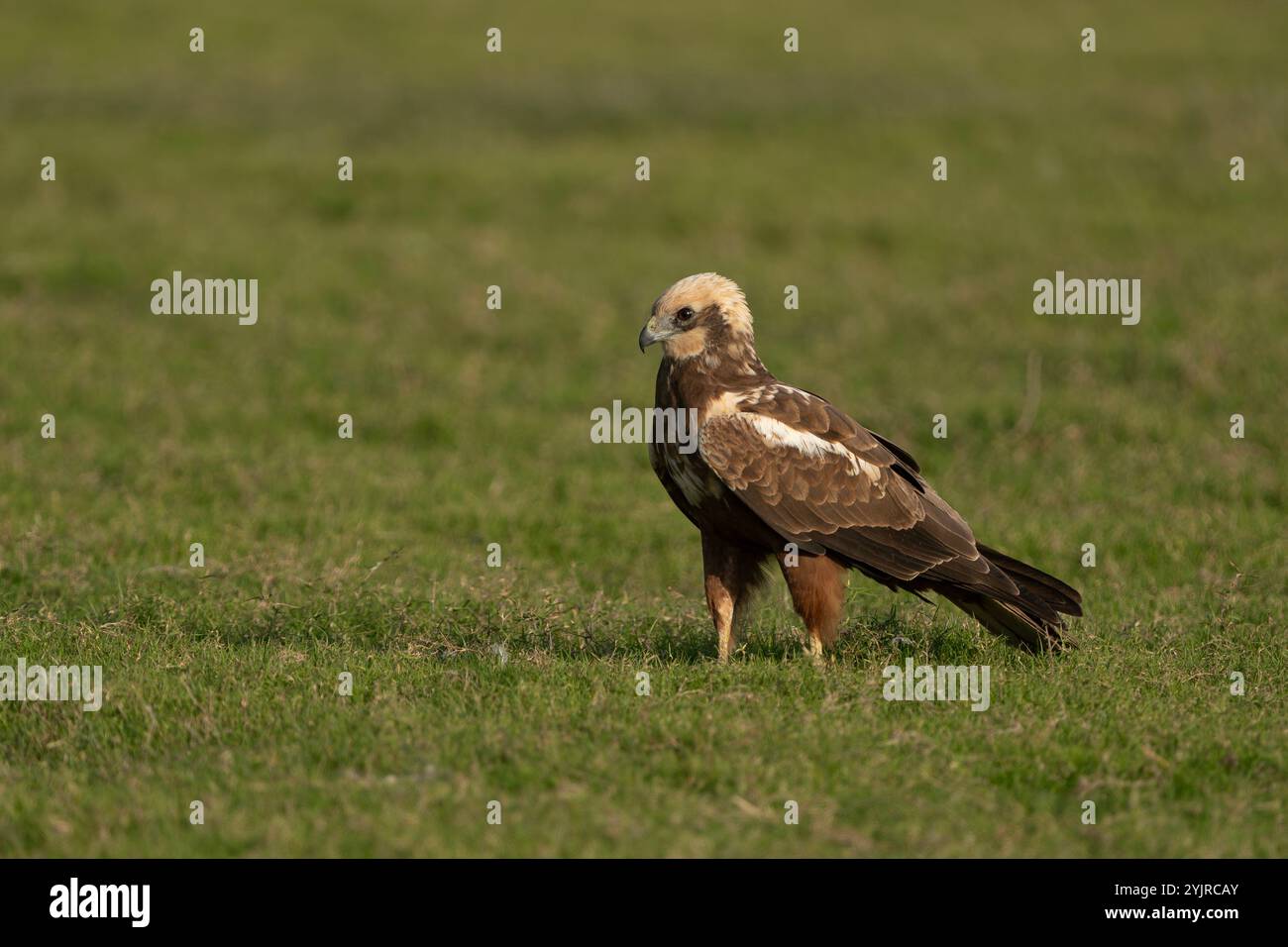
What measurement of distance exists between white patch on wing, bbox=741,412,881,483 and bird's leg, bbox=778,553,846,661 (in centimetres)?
55

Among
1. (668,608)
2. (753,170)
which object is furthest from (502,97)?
(668,608)

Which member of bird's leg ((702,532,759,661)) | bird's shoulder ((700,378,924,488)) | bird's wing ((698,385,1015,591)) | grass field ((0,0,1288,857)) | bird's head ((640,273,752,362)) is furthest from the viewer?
bird's head ((640,273,752,362))

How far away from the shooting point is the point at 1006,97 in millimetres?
24703

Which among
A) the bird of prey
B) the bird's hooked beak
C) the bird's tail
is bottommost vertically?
the bird's tail

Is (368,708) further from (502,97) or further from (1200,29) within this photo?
(1200,29)

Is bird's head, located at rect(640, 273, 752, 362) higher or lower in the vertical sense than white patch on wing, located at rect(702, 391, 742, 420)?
higher

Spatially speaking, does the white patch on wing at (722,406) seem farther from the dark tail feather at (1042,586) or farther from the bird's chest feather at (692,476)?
the dark tail feather at (1042,586)

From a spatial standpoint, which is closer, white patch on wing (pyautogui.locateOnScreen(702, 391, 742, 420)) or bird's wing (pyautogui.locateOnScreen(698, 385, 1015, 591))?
bird's wing (pyautogui.locateOnScreen(698, 385, 1015, 591))

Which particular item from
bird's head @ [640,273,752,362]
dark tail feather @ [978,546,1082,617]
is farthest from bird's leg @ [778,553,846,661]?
bird's head @ [640,273,752,362]

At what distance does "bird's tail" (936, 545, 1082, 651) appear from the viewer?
762 cm

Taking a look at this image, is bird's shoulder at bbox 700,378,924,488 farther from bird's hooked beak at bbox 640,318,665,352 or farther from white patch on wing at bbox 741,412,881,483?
bird's hooked beak at bbox 640,318,665,352

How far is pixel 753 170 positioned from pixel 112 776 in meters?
16.4

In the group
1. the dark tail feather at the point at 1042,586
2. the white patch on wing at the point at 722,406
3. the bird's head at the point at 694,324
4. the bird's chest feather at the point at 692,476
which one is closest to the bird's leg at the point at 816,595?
the bird's chest feather at the point at 692,476

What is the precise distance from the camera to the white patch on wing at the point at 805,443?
25.0 ft
